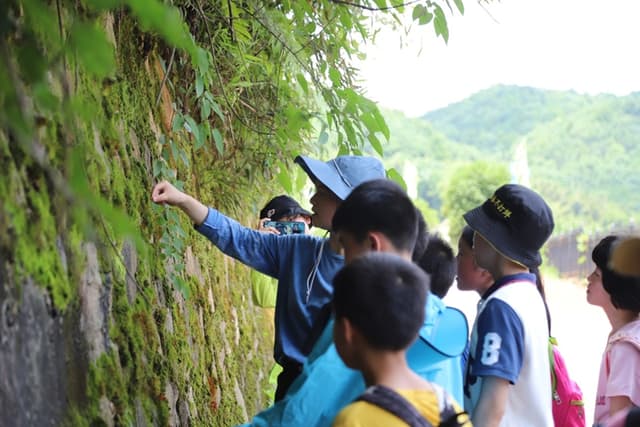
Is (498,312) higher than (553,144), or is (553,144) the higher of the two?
(553,144)

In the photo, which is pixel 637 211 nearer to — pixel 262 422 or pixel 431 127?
pixel 431 127

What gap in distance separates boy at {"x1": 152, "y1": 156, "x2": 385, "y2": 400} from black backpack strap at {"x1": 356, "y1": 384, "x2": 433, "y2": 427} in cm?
128

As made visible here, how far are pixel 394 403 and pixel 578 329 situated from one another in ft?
47.8

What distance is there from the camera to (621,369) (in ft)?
9.90

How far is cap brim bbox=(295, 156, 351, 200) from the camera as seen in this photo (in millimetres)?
2895

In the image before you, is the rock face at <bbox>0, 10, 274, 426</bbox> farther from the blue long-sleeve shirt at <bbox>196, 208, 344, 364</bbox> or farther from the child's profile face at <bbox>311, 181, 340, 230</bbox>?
the child's profile face at <bbox>311, 181, 340, 230</bbox>

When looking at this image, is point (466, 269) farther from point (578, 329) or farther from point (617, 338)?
point (578, 329)

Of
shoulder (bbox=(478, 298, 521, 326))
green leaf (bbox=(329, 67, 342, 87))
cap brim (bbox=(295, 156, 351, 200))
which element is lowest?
shoulder (bbox=(478, 298, 521, 326))

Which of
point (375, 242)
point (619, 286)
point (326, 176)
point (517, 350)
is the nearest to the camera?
point (375, 242)

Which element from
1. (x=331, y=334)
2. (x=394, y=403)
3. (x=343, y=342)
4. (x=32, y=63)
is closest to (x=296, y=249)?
(x=331, y=334)

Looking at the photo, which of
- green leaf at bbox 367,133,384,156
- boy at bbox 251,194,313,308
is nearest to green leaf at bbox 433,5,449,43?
green leaf at bbox 367,133,384,156

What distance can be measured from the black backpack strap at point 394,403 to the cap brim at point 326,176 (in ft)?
4.21

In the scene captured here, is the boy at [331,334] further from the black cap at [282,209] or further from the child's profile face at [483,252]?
the black cap at [282,209]

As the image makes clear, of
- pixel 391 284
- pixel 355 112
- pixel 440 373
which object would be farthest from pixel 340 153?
pixel 391 284
